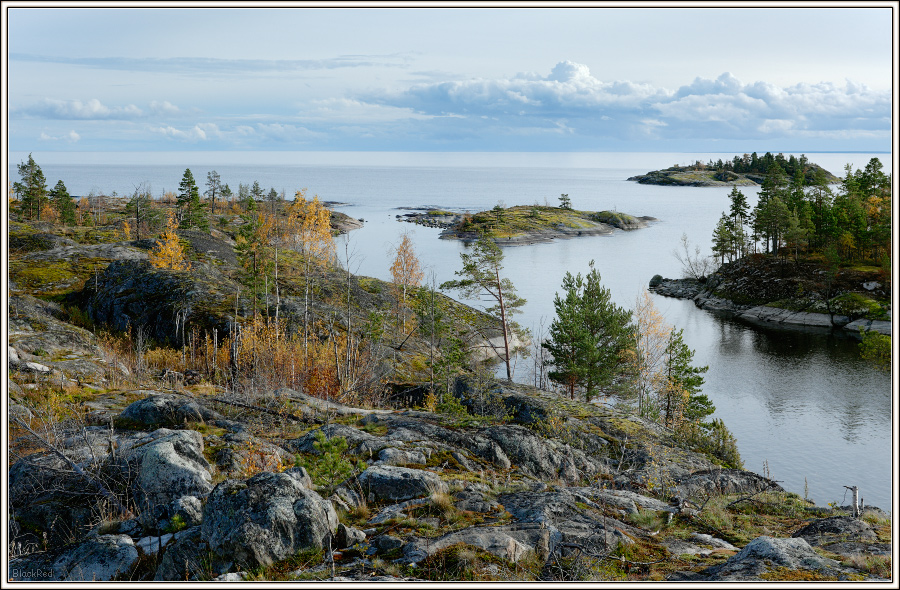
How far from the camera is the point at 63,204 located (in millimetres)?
103125

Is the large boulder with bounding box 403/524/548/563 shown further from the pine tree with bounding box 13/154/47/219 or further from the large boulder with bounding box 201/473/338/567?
the pine tree with bounding box 13/154/47/219

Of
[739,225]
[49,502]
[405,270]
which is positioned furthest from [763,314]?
[49,502]

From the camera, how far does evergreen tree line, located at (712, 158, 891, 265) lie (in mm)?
88688

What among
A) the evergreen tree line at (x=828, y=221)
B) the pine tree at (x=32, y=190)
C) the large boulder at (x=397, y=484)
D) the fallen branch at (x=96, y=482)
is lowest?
the large boulder at (x=397, y=484)

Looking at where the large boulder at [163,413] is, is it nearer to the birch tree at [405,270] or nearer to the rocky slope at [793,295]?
the birch tree at [405,270]

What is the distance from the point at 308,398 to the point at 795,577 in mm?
15027

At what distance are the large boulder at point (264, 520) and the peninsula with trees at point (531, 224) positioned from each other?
134801 mm

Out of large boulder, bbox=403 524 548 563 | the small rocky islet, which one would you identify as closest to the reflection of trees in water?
the small rocky islet

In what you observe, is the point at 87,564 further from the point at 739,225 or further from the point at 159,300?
the point at 739,225

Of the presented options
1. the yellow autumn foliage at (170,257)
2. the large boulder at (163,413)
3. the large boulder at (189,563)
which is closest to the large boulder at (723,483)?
the large boulder at (189,563)

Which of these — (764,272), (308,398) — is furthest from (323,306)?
(764,272)

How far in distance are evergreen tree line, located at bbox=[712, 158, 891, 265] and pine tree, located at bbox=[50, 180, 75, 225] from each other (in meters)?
120

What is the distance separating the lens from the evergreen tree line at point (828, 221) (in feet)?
291

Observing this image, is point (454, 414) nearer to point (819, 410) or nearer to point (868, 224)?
point (819, 410)
